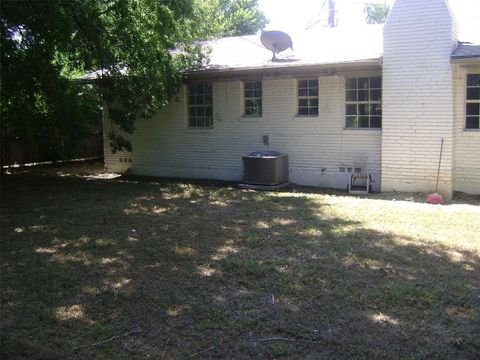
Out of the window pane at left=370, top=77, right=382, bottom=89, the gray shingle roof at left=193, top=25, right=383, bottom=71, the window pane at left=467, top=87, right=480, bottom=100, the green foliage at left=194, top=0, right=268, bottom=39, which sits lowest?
the window pane at left=467, top=87, right=480, bottom=100

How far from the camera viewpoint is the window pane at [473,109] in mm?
11009

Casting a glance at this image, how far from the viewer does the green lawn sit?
13.3 feet

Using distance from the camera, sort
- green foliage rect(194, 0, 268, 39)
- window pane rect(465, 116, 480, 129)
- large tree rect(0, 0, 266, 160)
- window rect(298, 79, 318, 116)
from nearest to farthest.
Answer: large tree rect(0, 0, 266, 160), window pane rect(465, 116, 480, 129), window rect(298, 79, 318, 116), green foliage rect(194, 0, 268, 39)

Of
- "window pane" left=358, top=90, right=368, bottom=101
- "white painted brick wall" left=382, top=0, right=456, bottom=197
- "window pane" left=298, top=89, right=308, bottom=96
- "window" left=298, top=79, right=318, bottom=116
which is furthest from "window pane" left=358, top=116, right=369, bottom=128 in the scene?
"window pane" left=298, top=89, right=308, bottom=96

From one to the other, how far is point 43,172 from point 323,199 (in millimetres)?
10455

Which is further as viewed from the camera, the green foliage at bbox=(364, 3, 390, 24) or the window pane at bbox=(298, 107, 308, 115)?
the green foliage at bbox=(364, 3, 390, 24)

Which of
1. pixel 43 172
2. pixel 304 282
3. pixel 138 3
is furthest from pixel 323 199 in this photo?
pixel 43 172

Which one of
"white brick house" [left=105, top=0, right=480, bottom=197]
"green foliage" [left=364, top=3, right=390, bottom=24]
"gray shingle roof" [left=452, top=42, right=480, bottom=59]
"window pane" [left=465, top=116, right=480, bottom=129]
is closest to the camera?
"gray shingle roof" [left=452, top=42, right=480, bottom=59]

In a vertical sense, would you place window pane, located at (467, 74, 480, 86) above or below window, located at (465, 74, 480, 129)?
above

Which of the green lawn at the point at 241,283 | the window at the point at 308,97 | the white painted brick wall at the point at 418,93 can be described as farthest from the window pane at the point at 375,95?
the green lawn at the point at 241,283

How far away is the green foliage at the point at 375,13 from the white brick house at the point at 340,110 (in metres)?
36.0

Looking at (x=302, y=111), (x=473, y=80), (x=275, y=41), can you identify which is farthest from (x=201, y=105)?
(x=473, y=80)

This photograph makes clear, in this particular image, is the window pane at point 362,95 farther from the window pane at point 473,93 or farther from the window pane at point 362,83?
the window pane at point 473,93

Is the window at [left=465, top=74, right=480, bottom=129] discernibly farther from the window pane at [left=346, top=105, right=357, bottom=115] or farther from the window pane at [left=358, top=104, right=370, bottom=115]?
the window pane at [left=346, top=105, right=357, bottom=115]
